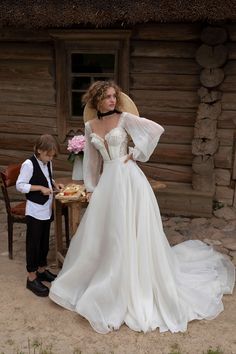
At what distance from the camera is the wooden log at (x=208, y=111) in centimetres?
575

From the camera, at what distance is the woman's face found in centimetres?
356

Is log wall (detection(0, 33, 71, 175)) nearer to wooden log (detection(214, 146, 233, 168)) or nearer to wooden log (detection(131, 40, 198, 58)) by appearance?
wooden log (detection(131, 40, 198, 58))

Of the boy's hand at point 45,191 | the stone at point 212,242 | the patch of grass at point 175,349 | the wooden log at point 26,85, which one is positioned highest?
the wooden log at point 26,85

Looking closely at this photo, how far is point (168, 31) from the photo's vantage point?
5781 mm

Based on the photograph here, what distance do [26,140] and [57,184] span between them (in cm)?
280

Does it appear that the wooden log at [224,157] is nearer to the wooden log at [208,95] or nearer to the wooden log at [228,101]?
the wooden log at [228,101]

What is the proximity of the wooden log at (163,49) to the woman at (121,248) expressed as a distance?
2.45m

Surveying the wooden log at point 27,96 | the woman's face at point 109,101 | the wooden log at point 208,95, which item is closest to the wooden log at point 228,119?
the wooden log at point 208,95

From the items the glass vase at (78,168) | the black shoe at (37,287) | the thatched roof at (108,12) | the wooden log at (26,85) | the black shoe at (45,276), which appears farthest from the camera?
the wooden log at (26,85)

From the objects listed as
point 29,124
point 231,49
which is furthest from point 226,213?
point 29,124

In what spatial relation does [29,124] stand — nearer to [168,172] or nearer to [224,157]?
[168,172]

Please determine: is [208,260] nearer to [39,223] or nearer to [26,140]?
[39,223]

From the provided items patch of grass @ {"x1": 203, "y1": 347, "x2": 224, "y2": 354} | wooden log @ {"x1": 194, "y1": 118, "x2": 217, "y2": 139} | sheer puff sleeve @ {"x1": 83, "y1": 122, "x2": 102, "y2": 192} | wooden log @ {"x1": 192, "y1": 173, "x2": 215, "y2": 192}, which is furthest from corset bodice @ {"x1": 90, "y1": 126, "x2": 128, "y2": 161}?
wooden log @ {"x1": 192, "y1": 173, "x2": 215, "y2": 192}

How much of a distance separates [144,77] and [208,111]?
105 cm
